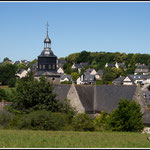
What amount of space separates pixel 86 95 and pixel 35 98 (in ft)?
23.4

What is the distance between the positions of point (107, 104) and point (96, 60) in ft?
422

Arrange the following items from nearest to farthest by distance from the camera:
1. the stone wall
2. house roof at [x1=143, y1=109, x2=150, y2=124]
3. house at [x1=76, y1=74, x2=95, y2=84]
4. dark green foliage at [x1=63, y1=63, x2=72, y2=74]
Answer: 1. house roof at [x1=143, y1=109, x2=150, y2=124]
2. the stone wall
3. house at [x1=76, y1=74, x2=95, y2=84]
4. dark green foliage at [x1=63, y1=63, x2=72, y2=74]

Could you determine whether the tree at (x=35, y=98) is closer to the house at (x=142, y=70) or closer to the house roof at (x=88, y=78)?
the house roof at (x=88, y=78)

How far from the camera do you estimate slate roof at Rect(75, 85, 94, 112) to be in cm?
3388

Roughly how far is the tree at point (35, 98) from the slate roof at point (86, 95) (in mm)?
4559

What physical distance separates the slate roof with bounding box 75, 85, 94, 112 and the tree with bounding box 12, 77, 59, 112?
15.0 ft

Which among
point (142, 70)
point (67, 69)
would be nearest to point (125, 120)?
point (142, 70)

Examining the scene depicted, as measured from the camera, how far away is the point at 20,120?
23.9 metres

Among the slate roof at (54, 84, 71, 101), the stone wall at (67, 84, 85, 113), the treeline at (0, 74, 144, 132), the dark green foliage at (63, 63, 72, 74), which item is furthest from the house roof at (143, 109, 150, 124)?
the dark green foliage at (63, 63, 72, 74)

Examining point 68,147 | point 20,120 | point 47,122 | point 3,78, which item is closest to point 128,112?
point 47,122

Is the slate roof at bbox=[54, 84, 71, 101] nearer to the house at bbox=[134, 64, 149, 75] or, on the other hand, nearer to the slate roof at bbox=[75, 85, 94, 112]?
the slate roof at bbox=[75, 85, 94, 112]

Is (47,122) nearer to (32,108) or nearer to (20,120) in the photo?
(20,120)

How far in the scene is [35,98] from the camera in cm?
2936

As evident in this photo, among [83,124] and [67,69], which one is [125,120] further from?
[67,69]
